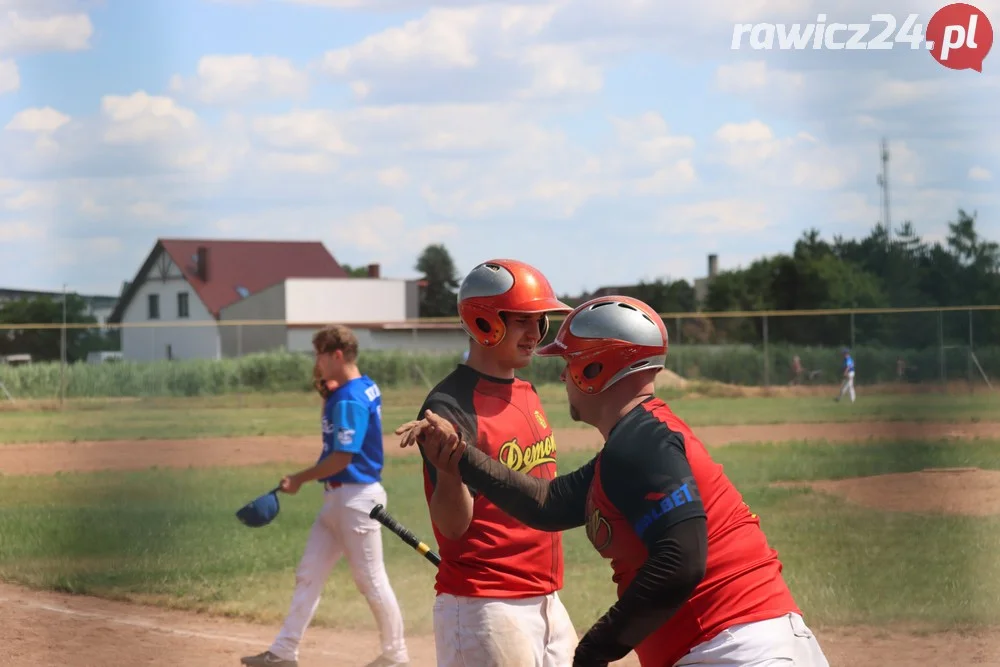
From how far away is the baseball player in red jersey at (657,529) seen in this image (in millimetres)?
2586

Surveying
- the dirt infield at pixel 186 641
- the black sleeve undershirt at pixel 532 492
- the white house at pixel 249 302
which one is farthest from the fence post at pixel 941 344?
the black sleeve undershirt at pixel 532 492

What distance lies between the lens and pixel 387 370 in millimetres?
28766

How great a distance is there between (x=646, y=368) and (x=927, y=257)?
29083mm

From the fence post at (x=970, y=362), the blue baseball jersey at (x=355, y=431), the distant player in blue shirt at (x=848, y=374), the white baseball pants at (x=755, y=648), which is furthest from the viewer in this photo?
the distant player in blue shirt at (x=848, y=374)

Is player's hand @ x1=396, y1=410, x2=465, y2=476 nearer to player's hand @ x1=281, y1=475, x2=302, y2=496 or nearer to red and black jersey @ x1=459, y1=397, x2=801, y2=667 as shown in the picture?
red and black jersey @ x1=459, y1=397, x2=801, y2=667

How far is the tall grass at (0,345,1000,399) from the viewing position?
24.8 meters

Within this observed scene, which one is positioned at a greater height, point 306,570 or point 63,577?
point 306,570

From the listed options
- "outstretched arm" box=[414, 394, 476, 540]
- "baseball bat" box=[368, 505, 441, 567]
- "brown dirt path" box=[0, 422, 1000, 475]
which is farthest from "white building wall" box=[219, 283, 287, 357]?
"outstretched arm" box=[414, 394, 476, 540]

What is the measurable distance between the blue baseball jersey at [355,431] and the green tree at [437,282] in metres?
40.8

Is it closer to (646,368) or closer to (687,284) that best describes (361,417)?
(646,368)

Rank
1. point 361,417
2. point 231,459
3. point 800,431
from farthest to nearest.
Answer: point 800,431 < point 231,459 < point 361,417

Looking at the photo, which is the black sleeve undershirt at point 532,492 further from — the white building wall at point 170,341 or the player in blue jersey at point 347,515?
the white building wall at point 170,341

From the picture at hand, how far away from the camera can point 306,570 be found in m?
6.39

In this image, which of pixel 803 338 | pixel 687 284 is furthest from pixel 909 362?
pixel 687 284
